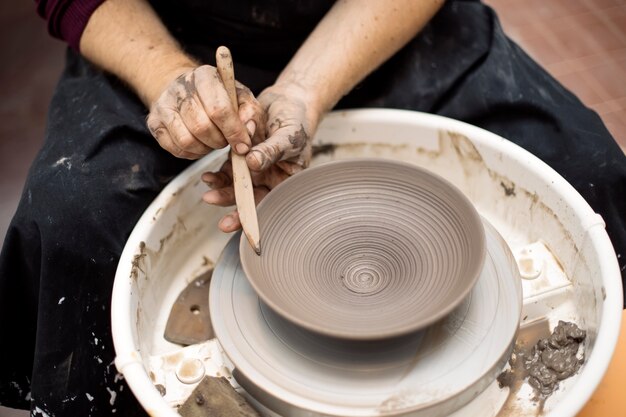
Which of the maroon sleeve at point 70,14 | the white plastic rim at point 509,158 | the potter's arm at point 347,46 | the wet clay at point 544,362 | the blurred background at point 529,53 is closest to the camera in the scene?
the white plastic rim at point 509,158

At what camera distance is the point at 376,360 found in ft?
4.21

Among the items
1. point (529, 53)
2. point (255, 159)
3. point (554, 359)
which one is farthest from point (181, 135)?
point (529, 53)

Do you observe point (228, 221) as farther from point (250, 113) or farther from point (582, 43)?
point (582, 43)

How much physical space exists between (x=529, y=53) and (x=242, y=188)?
6.88 feet

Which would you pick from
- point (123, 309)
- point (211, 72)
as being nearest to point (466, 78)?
point (211, 72)

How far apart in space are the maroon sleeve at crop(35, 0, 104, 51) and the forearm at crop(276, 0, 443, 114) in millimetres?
541

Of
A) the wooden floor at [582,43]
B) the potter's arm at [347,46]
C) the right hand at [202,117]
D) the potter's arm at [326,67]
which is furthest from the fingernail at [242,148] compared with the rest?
the wooden floor at [582,43]

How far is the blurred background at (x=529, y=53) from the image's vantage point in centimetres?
282

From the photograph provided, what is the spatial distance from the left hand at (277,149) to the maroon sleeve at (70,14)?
545mm

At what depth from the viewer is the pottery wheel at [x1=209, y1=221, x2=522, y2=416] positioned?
1242 mm

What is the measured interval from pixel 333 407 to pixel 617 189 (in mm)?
865

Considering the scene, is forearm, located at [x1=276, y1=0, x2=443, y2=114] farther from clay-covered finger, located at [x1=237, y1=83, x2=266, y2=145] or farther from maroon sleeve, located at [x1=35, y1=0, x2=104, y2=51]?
maroon sleeve, located at [x1=35, y1=0, x2=104, y2=51]

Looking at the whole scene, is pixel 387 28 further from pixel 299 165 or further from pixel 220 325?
pixel 220 325

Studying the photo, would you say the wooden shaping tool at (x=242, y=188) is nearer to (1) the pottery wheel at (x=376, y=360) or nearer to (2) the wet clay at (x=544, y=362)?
(1) the pottery wheel at (x=376, y=360)
